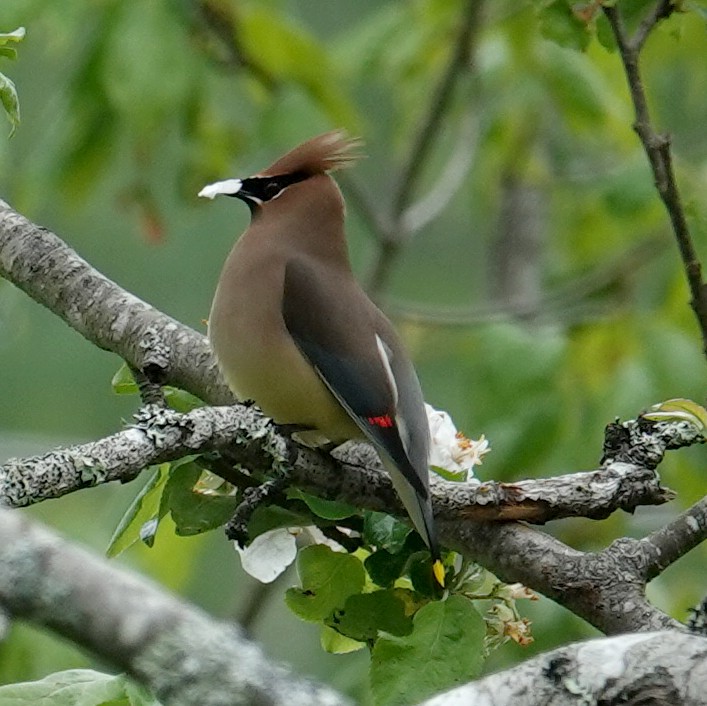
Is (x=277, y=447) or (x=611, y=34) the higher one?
(x=611, y=34)

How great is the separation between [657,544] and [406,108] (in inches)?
158

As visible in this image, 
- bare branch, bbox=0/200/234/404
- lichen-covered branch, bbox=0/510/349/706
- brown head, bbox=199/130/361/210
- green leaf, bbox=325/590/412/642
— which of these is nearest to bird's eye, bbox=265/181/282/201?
brown head, bbox=199/130/361/210

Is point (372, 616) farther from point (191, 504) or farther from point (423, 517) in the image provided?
point (191, 504)

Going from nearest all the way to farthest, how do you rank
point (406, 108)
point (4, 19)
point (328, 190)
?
1. point (328, 190)
2. point (4, 19)
3. point (406, 108)

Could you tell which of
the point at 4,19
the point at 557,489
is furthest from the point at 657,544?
the point at 4,19

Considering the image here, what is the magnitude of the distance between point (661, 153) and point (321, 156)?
0.99 metres

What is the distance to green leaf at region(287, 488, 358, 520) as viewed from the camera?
271cm

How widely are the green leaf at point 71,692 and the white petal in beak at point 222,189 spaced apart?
1270 mm

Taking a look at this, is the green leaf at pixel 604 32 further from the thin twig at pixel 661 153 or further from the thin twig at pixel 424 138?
the thin twig at pixel 424 138

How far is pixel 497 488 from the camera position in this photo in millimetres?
2680

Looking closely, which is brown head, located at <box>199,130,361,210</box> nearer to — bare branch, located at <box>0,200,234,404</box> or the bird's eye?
the bird's eye

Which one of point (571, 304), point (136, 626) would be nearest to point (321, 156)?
point (571, 304)

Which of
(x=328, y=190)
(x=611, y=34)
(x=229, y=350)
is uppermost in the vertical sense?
(x=611, y=34)

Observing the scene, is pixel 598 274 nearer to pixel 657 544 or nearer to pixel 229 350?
pixel 229 350
